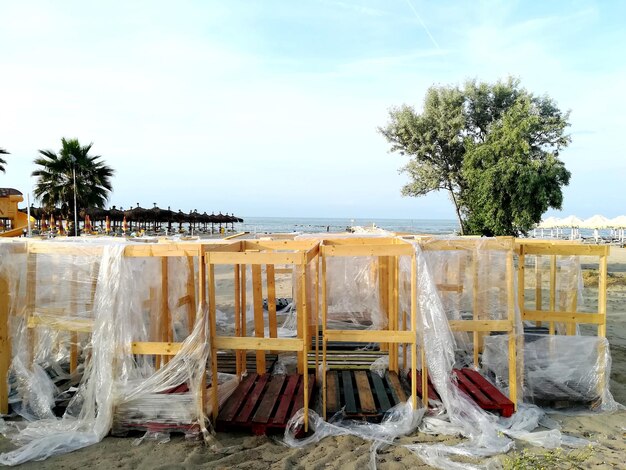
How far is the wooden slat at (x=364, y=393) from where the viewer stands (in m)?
4.62

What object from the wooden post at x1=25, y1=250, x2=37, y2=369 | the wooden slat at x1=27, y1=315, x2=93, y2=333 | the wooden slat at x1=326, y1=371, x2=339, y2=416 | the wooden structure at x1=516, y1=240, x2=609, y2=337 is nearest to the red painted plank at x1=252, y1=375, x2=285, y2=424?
the wooden slat at x1=326, y1=371, x2=339, y2=416

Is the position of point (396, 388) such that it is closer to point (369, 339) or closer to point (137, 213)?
point (369, 339)

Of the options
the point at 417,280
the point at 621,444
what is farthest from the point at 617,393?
the point at 417,280

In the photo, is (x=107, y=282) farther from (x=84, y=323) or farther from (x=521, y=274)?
(x=521, y=274)

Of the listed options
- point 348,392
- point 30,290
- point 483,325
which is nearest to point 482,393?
point 483,325

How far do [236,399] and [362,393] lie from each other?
1481 mm

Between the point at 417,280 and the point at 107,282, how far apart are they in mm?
3310

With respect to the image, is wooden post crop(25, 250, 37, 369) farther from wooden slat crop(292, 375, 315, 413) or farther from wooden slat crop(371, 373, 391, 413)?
wooden slat crop(371, 373, 391, 413)

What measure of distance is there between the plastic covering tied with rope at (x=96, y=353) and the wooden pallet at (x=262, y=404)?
0.86ft

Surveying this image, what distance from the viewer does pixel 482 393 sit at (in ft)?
16.3

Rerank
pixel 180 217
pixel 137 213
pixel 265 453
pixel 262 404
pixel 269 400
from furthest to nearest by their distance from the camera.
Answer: pixel 180 217, pixel 137 213, pixel 269 400, pixel 262 404, pixel 265 453

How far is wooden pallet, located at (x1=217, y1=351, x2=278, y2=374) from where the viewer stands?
242 inches

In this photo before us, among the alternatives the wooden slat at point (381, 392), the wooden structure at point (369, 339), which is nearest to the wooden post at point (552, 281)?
the wooden structure at point (369, 339)

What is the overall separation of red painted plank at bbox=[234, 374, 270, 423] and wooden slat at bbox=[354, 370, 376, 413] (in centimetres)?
119
